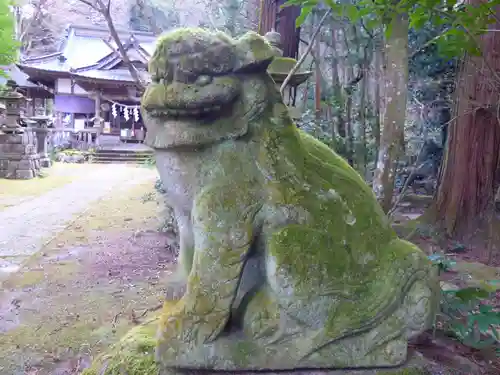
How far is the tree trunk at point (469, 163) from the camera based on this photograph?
16.3 ft

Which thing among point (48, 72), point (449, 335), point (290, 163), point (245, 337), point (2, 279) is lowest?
point (2, 279)

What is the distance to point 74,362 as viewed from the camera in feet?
8.73

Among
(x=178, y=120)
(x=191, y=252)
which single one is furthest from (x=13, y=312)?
(x=178, y=120)

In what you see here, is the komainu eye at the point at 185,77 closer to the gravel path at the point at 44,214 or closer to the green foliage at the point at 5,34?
the gravel path at the point at 44,214

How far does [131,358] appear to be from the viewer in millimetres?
1432

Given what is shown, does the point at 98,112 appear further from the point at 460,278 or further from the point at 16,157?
the point at 460,278

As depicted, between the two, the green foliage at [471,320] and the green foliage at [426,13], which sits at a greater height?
the green foliage at [426,13]

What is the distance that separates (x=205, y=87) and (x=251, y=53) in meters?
0.17

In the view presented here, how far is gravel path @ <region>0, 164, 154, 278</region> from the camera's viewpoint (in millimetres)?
5320

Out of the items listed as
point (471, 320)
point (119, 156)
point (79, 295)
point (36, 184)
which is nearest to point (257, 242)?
point (471, 320)

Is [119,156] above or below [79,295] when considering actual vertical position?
above

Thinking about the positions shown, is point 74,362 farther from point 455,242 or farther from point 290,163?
point 455,242

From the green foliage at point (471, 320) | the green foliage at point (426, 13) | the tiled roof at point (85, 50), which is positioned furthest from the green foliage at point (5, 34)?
the green foliage at point (471, 320)

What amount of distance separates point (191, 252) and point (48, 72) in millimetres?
18998
